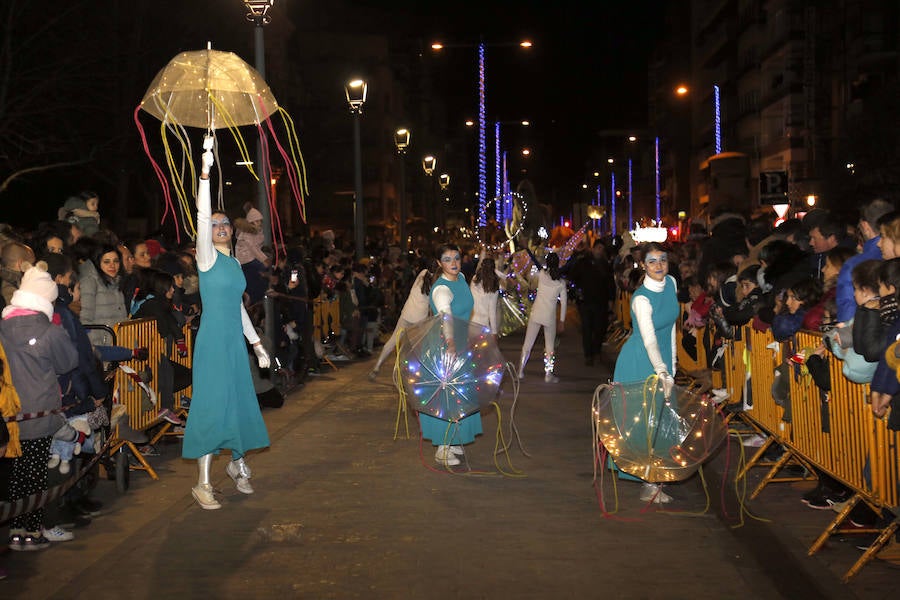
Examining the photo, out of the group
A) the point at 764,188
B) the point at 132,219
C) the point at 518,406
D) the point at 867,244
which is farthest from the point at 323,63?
the point at 867,244

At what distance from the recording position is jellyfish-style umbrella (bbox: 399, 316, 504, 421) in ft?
33.7

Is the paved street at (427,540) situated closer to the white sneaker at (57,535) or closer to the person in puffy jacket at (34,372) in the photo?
the white sneaker at (57,535)

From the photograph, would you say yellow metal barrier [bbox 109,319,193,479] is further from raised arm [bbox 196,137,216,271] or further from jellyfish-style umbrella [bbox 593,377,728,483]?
jellyfish-style umbrella [bbox 593,377,728,483]

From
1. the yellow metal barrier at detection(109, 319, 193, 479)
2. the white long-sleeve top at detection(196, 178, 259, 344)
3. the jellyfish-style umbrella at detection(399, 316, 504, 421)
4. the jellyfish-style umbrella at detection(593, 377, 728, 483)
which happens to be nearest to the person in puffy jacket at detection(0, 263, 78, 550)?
the white long-sleeve top at detection(196, 178, 259, 344)

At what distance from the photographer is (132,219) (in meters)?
47.2

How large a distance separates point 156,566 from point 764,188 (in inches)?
614

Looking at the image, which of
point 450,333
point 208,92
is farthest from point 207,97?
point 450,333

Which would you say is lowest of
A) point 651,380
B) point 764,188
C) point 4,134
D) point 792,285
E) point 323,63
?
point 651,380

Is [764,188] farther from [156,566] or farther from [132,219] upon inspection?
[132,219]

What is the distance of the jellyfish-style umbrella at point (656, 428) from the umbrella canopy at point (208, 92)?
3606 millimetres

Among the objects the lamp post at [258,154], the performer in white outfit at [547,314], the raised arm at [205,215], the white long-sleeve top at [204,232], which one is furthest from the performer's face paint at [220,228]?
the performer in white outfit at [547,314]

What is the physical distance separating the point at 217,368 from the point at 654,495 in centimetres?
350

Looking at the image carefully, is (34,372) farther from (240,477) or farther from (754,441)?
(754,441)

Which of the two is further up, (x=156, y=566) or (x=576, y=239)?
(x=576, y=239)
